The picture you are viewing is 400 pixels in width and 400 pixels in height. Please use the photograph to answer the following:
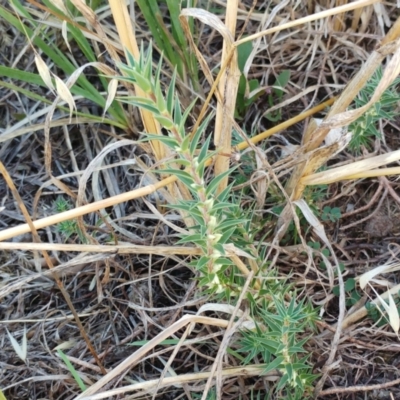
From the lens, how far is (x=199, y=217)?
90cm

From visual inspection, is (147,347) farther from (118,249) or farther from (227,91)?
(227,91)

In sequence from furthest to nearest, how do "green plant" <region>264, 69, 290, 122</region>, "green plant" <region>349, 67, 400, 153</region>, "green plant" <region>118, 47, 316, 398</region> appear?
1. "green plant" <region>264, 69, 290, 122</region>
2. "green plant" <region>349, 67, 400, 153</region>
3. "green plant" <region>118, 47, 316, 398</region>

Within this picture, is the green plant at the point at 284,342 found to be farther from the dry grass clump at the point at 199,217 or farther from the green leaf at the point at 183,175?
the green leaf at the point at 183,175

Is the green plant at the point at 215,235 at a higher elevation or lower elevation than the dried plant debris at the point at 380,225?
higher

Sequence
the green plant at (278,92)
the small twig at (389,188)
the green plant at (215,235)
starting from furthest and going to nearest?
the green plant at (278,92)
the small twig at (389,188)
the green plant at (215,235)

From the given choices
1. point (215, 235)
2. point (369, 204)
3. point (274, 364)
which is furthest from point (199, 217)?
point (369, 204)

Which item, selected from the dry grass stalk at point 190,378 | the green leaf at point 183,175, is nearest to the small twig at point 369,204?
the dry grass stalk at point 190,378

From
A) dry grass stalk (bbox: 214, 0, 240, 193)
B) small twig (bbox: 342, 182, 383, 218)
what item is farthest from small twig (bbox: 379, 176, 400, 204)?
dry grass stalk (bbox: 214, 0, 240, 193)

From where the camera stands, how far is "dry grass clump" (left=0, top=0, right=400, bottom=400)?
0.97 meters

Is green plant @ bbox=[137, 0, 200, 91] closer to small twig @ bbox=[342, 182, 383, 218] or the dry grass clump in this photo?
the dry grass clump

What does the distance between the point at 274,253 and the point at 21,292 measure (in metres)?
0.58

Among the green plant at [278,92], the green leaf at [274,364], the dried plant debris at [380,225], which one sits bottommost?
the dried plant debris at [380,225]

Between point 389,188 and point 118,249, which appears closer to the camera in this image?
point 118,249

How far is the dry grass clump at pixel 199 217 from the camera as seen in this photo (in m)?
0.97
